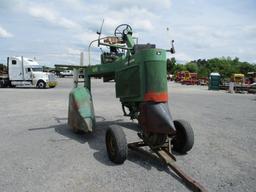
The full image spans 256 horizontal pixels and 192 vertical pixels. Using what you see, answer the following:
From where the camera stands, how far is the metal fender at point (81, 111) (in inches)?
289

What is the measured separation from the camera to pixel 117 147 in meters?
5.57

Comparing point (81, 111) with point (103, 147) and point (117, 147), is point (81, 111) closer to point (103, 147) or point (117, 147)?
point (103, 147)

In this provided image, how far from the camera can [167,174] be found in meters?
5.23

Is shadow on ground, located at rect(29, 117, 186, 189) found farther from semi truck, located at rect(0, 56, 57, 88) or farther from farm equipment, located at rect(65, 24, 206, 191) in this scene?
semi truck, located at rect(0, 56, 57, 88)

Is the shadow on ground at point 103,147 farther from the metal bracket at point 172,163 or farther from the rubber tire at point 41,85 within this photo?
the rubber tire at point 41,85

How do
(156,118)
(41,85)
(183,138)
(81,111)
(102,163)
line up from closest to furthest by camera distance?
(156,118) < (102,163) < (183,138) < (81,111) < (41,85)

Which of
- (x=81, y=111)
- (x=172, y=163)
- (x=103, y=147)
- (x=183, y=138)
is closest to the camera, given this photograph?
(x=172, y=163)

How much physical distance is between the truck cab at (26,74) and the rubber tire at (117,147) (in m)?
27.1

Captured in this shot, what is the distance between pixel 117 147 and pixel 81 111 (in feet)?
7.08

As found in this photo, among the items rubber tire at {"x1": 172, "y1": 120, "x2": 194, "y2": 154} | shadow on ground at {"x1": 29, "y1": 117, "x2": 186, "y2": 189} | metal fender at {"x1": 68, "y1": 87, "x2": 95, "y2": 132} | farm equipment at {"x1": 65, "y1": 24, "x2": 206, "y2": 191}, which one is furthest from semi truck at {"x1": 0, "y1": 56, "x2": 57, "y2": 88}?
rubber tire at {"x1": 172, "y1": 120, "x2": 194, "y2": 154}

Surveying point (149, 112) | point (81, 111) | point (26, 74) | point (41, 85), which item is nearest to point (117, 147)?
point (149, 112)

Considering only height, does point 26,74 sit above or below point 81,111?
above

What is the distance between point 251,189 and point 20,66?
98.6 ft

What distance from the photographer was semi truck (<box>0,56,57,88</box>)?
1257 inches
